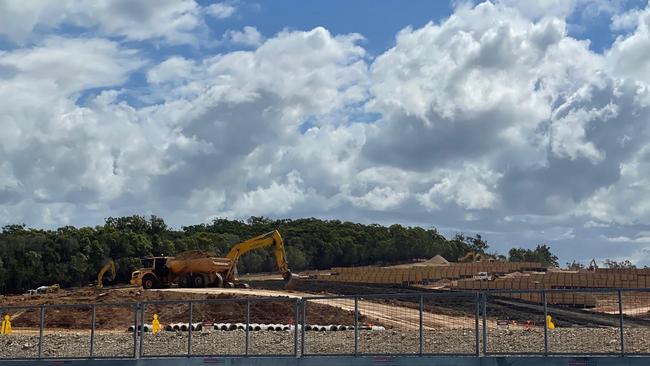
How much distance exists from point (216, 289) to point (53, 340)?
97.1 ft

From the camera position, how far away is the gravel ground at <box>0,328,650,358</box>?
754 inches

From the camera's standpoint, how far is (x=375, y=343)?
69.6ft

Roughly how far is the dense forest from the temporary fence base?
72.8 m

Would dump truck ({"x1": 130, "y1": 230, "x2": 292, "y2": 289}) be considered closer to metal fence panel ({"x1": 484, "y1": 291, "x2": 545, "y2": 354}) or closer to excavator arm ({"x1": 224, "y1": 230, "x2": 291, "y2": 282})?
excavator arm ({"x1": 224, "y1": 230, "x2": 291, "y2": 282})

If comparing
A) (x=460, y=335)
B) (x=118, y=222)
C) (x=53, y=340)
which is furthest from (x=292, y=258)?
(x=460, y=335)

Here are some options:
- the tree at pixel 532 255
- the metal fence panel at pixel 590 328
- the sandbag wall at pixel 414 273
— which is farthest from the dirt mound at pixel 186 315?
the tree at pixel 532 255

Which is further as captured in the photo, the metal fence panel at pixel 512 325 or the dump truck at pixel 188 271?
the dump truck at pixel 188 271

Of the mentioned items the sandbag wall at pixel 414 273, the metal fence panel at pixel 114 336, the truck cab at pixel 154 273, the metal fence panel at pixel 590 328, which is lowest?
the metal fence panel at pixel 114 336

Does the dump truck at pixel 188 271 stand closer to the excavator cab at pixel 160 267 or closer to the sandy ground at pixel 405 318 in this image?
the excavator cab at pixel 160 267

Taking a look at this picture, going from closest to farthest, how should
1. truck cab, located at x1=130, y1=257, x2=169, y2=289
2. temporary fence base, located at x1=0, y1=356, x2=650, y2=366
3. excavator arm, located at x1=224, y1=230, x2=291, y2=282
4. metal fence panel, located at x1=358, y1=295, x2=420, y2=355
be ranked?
temporary fence base, located at x1=0, y1=356, x2=650, y2=366 → metal fence panel, located at x1=358, y1=295, x2=420, y2=355 → truck cab, located at x1=130, y1=257, x2=169, y2=289 → excavator arm, located at x1=224, y1=230, x2=291, y2=282

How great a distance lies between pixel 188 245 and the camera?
11419 centimetres

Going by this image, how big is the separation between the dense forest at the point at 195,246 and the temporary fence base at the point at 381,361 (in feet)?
239

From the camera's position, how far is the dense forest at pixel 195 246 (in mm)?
91312

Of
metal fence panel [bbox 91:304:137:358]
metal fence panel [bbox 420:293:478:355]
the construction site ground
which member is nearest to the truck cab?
metal fence panel [bbox 91:304:137:358]
